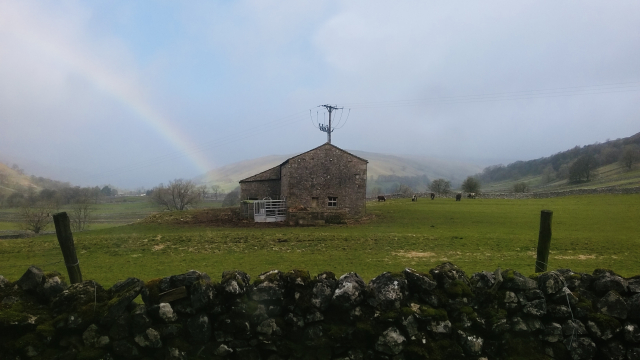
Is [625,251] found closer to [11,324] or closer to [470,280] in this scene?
[470,280]

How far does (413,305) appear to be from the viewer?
4426 mm

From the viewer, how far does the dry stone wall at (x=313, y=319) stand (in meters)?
4.24

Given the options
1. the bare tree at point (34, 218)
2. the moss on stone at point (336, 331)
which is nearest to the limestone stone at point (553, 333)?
the moss on stone at point (336, 331)

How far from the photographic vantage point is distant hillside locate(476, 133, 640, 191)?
87.5 meters

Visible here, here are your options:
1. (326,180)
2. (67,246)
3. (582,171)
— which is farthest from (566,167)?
(67,246)

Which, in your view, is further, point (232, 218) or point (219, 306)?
point (232, 218)

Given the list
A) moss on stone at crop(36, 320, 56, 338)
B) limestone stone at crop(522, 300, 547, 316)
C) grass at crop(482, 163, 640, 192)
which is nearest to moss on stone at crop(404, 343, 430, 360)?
limestone stone at crop(522, 300, 547, 316)

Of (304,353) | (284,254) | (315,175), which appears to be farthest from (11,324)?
(315,175)

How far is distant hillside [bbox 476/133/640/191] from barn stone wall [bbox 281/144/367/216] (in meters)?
74.4

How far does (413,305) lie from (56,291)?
180 inches

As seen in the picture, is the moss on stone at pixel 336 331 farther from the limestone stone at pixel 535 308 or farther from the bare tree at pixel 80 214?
the bare tree at pixel 80 214

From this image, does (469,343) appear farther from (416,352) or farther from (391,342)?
(391,342)

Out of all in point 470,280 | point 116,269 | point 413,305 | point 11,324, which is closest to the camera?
point 11,324

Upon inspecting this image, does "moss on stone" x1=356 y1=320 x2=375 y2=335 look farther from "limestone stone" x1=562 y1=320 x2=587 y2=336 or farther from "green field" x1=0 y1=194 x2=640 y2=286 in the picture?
"green field" x1=0 y1=194 x2=640 y2=286
